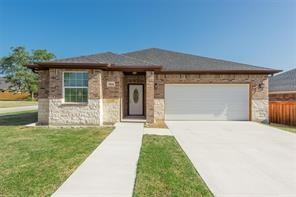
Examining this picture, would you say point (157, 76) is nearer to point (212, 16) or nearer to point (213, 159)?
point (212, 16)

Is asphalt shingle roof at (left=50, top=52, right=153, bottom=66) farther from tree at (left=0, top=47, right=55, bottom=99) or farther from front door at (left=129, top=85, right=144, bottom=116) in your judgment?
tree at (left=0, top=47, right=55, bottom=99)

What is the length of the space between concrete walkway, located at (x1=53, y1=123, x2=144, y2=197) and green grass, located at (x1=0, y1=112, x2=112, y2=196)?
0.74 ft

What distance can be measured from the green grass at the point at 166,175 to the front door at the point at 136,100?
27.6 feet

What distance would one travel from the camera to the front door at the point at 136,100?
14883mm

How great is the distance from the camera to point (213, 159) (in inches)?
219

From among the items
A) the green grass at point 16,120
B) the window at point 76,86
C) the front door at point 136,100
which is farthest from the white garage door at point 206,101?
the green grass at point 16,120

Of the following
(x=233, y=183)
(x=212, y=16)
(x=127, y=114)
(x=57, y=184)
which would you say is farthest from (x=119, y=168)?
(x=212, y=16)

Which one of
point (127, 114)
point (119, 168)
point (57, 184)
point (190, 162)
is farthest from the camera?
point (127, 114)

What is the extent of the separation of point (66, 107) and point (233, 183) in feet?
29.7

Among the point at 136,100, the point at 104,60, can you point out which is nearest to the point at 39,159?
the point at 104,60

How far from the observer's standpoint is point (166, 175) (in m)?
4.40

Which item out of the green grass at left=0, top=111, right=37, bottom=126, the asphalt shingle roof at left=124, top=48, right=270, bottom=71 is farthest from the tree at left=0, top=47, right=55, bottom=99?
the asphalt shingle roof at left=124, top=48, right=270, bottom=71

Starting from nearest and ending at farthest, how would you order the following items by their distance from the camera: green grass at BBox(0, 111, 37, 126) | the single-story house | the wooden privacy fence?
1. green grass at BBox(0, 111, 37, 126)
2. the wooden privacy fence
3. the single-story house

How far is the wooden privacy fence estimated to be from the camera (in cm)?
1204
